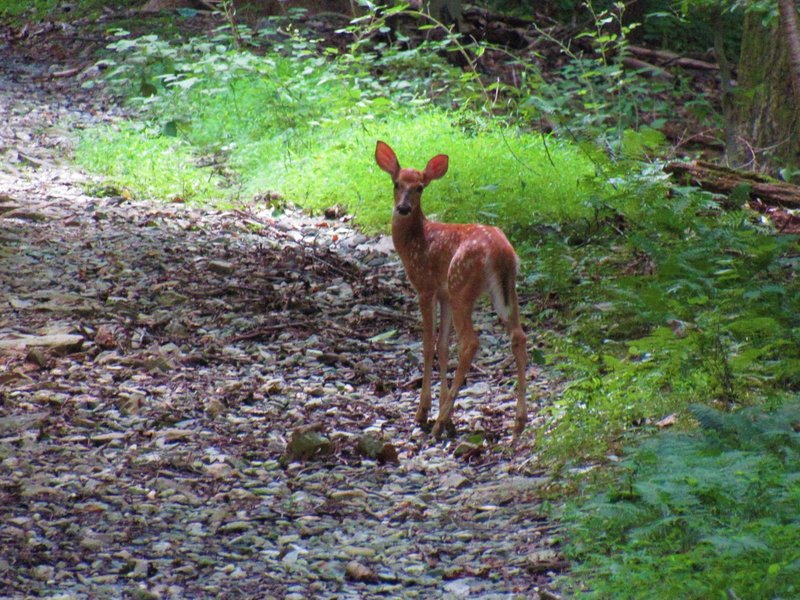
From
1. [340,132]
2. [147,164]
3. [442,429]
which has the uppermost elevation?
[442,429]

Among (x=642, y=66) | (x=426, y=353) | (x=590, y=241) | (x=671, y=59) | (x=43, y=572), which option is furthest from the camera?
(x=671, y=59)

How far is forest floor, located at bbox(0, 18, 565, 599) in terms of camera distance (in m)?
4.30

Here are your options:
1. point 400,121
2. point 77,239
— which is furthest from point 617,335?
point 400,121

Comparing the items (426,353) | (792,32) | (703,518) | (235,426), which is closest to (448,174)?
(426,353)

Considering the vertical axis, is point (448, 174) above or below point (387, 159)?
below

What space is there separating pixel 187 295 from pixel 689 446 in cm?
473

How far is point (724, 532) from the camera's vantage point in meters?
3.75

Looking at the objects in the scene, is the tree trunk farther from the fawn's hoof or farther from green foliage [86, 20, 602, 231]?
the fawn's hoof

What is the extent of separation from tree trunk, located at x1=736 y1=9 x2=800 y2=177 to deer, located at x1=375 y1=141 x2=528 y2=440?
6.34 meters

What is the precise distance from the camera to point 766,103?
11.8 meters

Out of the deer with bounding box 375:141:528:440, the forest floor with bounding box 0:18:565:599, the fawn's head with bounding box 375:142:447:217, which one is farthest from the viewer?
the fawn's head with bounding box 375:142:447:217

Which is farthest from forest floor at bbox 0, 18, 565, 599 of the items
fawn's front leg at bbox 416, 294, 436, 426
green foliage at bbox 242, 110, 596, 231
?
green foliage at bbox 242, 110, 596, 231

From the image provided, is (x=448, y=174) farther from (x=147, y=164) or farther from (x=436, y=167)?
(x=436, y=167)

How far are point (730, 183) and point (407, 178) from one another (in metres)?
4.99
